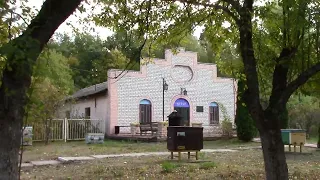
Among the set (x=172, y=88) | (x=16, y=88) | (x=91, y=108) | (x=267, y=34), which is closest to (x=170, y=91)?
(x=172, y=88)

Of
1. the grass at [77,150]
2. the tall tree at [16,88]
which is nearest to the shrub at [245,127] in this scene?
the grass at [77,150]

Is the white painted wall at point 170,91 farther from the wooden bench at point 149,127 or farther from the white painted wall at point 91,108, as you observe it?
the wooden bench at point 149,127

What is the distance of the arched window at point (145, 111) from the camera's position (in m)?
28.4

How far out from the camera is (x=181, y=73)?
1186 inches

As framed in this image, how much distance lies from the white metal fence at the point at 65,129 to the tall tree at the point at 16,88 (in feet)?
64.6

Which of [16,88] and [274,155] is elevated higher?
[16,88]

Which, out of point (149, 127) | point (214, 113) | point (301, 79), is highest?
point (301, 79)

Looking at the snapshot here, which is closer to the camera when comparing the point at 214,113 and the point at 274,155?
the point at 274,155

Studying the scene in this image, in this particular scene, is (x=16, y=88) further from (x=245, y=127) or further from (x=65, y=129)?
(x=65, y=129)

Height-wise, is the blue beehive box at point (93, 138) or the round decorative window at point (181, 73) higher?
the round decorative window at point (181, 73)

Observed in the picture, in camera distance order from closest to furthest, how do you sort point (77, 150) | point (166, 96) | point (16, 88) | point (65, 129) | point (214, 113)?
point (16, 88) → point (77, 150) → point (65, 129) → point (166, 96) → point (214, 113)

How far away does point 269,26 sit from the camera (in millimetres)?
8195

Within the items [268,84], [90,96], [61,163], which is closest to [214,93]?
[90,96]

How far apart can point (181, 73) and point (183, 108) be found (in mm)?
2711
